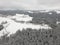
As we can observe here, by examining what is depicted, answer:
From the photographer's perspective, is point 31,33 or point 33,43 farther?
point 31,33

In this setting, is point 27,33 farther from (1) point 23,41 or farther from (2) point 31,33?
(1) point 23,41

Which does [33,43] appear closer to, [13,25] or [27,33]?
[27,33]

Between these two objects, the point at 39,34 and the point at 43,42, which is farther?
the point at 39,34

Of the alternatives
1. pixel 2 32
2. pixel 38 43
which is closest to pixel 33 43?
pixel 38 43

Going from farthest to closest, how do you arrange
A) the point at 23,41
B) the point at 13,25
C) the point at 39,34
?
the point at 13,25 → the point at 39,34 → the point at 23,41

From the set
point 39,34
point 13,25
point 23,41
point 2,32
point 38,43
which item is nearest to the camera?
point 38,43

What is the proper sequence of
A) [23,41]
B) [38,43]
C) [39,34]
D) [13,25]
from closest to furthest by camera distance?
[38,43] → [23,41] → [39,34] → [13,25]

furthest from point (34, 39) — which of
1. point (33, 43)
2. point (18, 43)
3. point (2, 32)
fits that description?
point (2, 32)

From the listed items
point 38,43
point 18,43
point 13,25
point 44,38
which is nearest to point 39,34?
point 44,38
